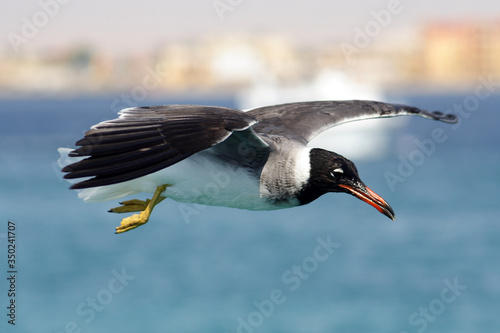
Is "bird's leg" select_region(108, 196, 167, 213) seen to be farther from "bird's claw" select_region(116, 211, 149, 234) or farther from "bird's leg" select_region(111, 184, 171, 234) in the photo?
"bird's claw" select_region(116, 211, 149, 234)

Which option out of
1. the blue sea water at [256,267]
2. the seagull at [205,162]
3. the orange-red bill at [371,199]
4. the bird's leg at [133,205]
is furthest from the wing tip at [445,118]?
the blue sea water at [256,267]

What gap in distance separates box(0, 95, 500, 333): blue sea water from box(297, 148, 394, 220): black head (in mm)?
16178

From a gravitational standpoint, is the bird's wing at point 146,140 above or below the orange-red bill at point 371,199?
above

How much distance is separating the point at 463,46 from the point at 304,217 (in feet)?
388

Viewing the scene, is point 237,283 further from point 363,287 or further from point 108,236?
point 108,236

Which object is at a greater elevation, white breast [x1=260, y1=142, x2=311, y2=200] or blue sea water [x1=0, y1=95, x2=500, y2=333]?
white breast [x1=260, y1=142, x2=311, y2=200]

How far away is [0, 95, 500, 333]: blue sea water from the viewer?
25.3 metres

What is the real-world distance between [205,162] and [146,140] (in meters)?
1.06

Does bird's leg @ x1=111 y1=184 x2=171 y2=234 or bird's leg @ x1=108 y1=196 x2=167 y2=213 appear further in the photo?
bird's leg @ x1=108 y1=196 x2=167 y2=213

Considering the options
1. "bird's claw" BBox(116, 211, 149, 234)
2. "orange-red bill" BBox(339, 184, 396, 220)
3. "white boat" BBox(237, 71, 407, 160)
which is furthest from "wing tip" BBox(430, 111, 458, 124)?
"white boat" BBox(237, 71, 407, 160)

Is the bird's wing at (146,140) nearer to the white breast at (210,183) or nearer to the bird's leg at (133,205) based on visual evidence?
the white breast at (210,183)

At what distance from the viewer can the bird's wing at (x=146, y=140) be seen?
678 centimetres

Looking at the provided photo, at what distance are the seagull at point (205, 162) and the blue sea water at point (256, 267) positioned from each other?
16.1 m

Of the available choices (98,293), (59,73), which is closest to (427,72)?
(59,73)
